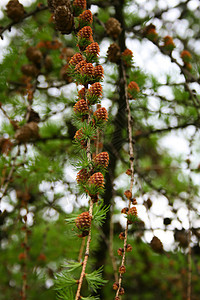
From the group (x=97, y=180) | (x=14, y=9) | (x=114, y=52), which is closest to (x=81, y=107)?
(x=97, y=180)

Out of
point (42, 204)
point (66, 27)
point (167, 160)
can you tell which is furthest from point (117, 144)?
point (167, 160)

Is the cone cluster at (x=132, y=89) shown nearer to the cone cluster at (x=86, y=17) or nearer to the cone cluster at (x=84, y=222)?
the cone cluster at (x=86, y=17)

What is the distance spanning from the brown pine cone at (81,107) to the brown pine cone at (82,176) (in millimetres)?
116

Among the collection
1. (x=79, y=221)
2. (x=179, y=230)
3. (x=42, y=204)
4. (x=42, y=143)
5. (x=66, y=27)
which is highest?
(x=42, y=143)

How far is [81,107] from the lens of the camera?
539mm

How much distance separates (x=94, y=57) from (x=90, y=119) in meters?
0.13

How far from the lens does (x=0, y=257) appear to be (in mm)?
1742

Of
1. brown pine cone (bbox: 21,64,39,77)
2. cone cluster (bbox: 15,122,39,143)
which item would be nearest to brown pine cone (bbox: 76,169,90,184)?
cone cluster (bbox: 15,122,39,143)

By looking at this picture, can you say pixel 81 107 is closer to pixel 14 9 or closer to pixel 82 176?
pixel 82 176

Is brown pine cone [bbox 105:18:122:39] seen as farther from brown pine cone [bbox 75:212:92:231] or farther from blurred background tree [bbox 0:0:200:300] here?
brown pine cone [bbox 75:212:92:231]

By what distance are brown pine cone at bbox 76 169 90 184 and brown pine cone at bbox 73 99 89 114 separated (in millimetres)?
116

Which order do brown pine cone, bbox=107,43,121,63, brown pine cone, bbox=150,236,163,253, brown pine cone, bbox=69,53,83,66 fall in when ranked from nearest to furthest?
brown pine cone, bbox=69,53,83,66
brown pine cone, bbox=150,236,163,253
brown pine cone, bbox=107,43,121,63

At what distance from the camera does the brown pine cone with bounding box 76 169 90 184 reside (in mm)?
514

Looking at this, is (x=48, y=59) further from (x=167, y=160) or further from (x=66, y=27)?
(x=167, y=160)
